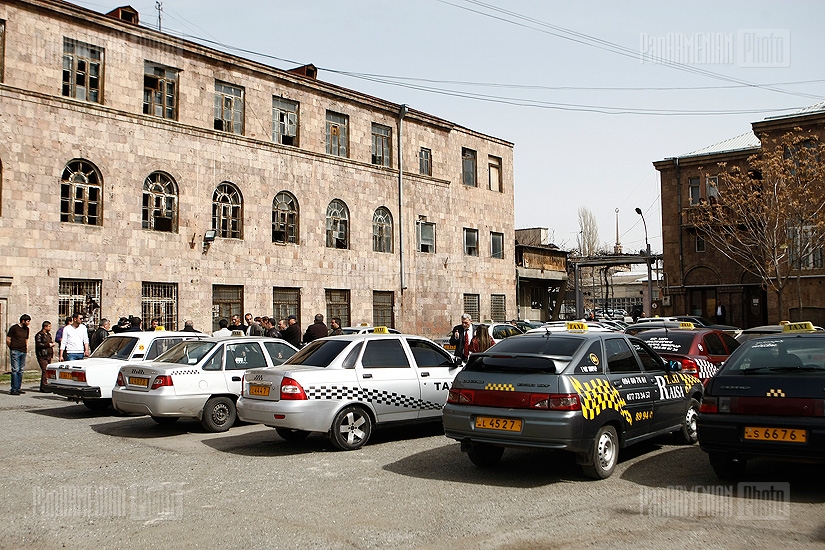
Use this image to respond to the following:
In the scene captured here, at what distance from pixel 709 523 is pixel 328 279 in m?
25.5

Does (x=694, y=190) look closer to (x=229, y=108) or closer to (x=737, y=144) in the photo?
(x=737, y=144)

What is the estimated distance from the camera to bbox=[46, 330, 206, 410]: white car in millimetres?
13562

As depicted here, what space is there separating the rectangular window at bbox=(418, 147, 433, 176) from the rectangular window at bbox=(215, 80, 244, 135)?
1053 centimetres

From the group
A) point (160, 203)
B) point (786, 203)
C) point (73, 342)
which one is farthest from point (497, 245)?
point (73, 342)

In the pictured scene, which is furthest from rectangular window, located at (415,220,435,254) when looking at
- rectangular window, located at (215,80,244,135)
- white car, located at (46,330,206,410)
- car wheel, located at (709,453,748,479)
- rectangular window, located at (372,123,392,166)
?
car wheel, located at (709,453,748,479)

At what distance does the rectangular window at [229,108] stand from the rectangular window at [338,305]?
7501mm

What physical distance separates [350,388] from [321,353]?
767mm

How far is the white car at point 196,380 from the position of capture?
37.9ft

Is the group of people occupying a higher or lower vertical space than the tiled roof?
lower

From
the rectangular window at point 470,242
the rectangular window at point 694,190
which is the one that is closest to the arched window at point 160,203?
the rectangular window at point 470,242

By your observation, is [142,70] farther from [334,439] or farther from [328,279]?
[334,439]

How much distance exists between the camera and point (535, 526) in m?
6.29

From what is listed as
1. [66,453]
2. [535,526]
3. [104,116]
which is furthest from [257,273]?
[535,526]

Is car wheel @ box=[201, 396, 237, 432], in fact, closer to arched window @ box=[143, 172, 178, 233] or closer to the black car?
the black car
